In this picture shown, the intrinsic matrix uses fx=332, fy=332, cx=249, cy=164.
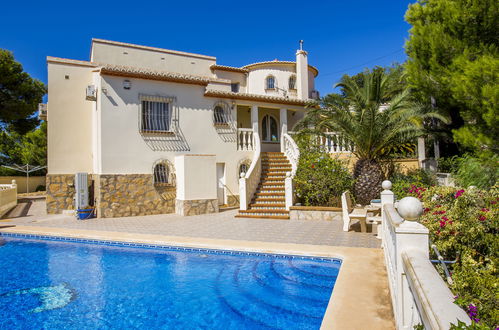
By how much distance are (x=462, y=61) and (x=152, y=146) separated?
13.0m

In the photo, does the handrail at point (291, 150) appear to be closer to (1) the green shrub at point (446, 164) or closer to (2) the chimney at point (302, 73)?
(1) the green shrub at point (446, 164)

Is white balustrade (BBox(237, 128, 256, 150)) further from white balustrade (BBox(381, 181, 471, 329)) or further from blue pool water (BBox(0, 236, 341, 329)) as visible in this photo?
white balustrade (BBox(381, 181, 471, 329))

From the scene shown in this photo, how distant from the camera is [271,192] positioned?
15.4 metres

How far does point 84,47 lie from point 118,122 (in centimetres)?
976

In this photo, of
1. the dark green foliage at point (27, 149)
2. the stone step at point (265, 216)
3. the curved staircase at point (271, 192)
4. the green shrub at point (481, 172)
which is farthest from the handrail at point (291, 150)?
the dark green foliage at point (27, 149)

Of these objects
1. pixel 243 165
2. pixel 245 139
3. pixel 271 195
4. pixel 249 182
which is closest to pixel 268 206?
pixel 271 195

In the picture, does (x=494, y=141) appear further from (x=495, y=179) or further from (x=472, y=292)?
(x=472, y=292)

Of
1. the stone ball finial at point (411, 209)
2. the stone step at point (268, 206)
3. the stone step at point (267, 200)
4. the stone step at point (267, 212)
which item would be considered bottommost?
the stone step at point (267, 212)

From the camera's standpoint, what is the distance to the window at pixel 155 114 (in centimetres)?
1559

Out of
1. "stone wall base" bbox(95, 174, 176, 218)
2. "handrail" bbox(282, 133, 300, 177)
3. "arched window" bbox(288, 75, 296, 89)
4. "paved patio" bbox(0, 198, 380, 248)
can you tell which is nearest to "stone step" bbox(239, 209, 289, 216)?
"paved patio" bbox(0, 198, 380, 248)

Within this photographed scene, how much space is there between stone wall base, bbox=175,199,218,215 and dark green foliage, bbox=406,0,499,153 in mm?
10237

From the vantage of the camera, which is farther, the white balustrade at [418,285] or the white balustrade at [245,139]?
the white balustrade at [245,139]

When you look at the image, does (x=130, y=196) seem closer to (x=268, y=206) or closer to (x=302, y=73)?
(x=268, y=206)

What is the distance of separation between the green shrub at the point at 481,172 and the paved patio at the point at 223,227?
4145mm
